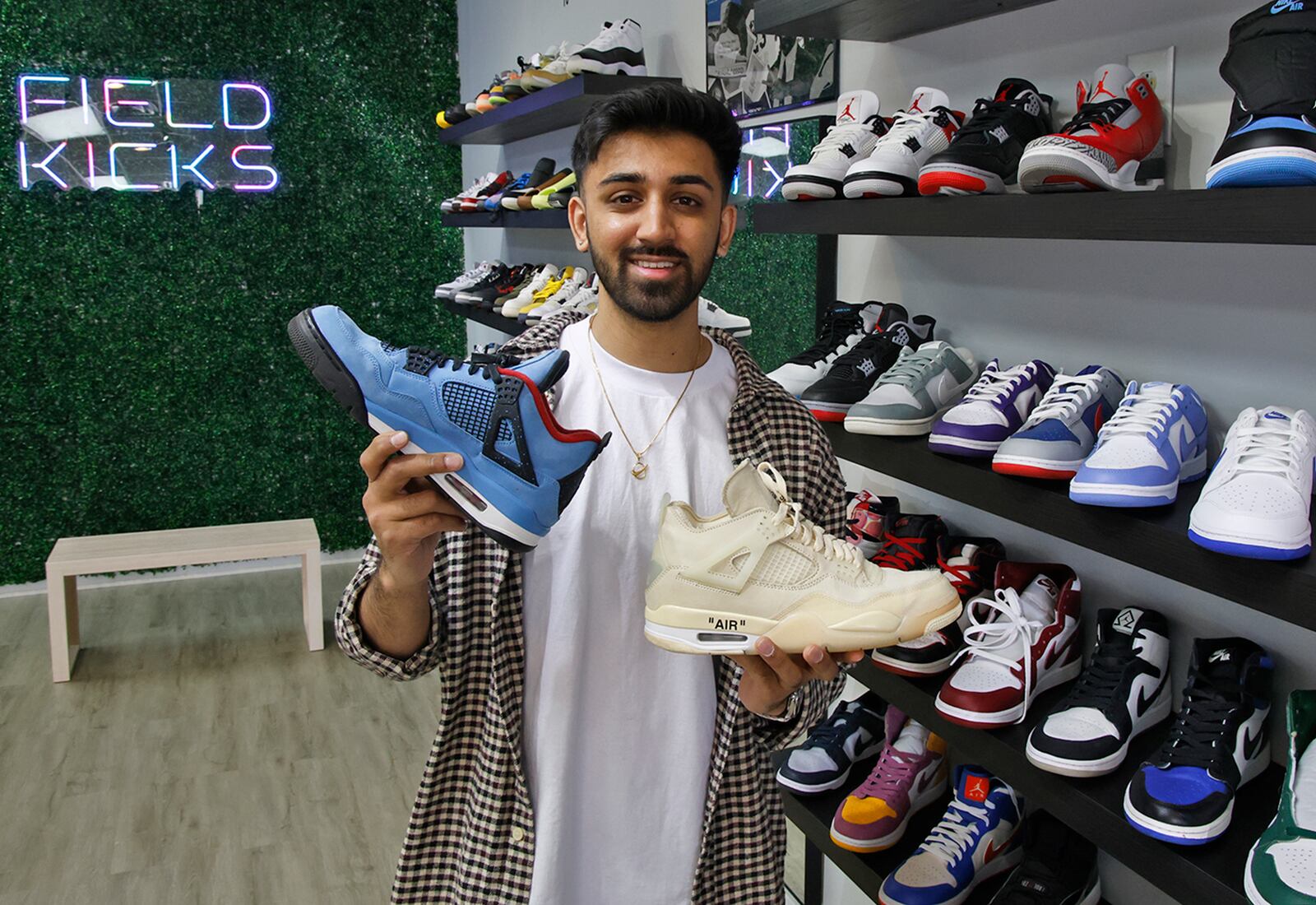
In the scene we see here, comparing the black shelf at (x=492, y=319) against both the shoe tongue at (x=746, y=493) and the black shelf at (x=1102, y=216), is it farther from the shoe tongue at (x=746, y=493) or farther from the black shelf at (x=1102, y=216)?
the shoe tongue at (x=746, y=493)

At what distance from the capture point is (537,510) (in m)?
1.16

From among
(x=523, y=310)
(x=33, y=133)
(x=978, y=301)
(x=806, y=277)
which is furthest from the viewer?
(x=33, y=133)

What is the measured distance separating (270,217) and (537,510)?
4540 mm

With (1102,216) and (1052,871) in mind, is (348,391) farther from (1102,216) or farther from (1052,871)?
(1052,871)

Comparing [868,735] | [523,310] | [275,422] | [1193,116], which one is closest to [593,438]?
[1193,116]

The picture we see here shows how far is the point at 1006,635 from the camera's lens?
5.09 feet

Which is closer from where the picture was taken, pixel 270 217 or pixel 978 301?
pixel 978 301

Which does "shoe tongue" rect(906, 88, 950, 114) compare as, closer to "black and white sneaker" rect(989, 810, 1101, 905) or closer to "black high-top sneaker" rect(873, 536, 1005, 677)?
"black high-top sneaker" rect(873, 536, 1005, 677)

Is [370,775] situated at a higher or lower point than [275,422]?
lower

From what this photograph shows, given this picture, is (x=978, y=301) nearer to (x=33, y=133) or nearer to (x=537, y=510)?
(x=537, y=510)

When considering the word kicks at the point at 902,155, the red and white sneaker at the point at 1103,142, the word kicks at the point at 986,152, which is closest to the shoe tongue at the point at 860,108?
the word kicks at the point at 902,155

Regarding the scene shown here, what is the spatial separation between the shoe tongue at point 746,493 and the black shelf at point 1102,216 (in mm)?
442

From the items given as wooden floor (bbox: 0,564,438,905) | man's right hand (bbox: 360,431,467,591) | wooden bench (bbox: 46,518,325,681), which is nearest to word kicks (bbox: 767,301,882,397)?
man's right hand (bbox: 360,431,467,591)

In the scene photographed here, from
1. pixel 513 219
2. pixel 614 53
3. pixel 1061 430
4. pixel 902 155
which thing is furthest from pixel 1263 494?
pixel 513 219
